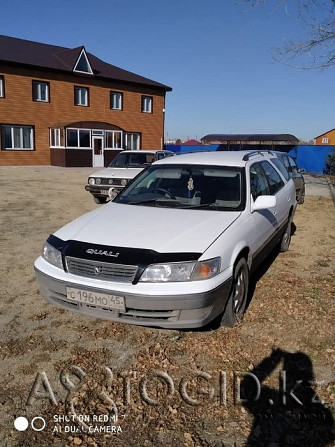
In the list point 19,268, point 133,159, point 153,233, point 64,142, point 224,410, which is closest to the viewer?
point 224,410

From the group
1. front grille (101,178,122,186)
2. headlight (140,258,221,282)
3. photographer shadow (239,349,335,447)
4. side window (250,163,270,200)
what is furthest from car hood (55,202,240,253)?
front grille (101,178,122,186)

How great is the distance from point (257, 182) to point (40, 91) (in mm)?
26789

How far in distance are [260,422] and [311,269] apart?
3.50 meters

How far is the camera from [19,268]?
5.42 meters

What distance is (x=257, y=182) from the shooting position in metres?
4.82

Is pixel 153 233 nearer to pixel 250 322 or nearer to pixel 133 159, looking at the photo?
pixel 250 322

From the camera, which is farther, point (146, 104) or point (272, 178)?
point (146, 104)

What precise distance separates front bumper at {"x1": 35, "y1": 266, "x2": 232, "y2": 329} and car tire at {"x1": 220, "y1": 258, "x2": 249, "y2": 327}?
257 millimetres

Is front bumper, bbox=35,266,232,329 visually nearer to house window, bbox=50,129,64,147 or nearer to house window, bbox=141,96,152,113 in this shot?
house window, bbox=50,129,64,147

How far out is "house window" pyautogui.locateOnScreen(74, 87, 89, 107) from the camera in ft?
97.7

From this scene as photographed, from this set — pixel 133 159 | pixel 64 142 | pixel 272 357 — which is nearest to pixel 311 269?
pixel 272 357

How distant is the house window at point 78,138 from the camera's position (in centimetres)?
2759

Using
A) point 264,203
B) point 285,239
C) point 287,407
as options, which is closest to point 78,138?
point 285,239

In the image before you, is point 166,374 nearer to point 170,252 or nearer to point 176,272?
point 176,272
